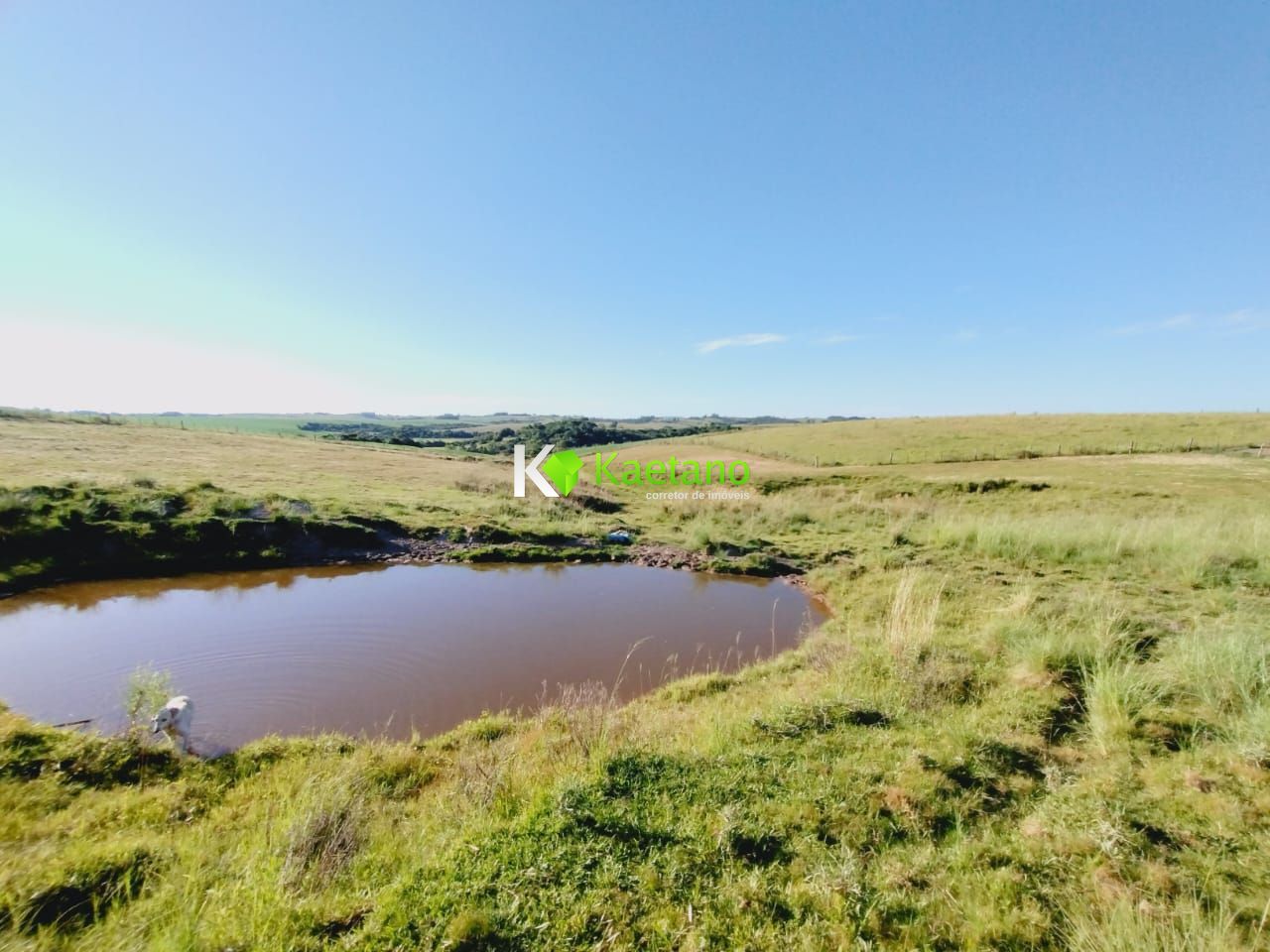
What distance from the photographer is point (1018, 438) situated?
42.0 metres

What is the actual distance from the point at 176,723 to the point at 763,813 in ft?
21.3

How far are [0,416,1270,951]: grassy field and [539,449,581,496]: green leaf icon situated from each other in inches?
748

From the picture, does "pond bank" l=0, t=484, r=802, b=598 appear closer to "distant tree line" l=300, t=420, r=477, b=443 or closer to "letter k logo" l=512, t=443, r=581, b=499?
"letter k logo" l=512, t=443, r=581, b=499

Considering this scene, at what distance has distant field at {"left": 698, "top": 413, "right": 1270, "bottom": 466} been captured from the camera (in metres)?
35.7

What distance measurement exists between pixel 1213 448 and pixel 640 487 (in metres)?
37.5

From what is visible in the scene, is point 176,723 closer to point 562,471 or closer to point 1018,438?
point 562,471

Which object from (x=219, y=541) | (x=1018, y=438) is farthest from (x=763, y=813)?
(x=1018, y=438)

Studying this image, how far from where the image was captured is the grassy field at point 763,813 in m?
2.77

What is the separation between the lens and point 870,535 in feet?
58.1

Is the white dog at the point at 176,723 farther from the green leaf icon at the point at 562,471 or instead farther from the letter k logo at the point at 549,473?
the green leaf icon at the point at 562,471

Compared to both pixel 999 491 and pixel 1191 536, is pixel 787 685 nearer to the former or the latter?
pixel 1191 536

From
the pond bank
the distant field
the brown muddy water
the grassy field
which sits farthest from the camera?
the distant field

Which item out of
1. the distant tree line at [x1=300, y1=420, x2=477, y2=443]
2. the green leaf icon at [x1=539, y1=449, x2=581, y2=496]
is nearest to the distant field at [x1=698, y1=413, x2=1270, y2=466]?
the green leaf icon at [x1=539, y1=449, x2=581, y2=496]

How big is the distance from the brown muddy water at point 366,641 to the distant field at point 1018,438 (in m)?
30.4
